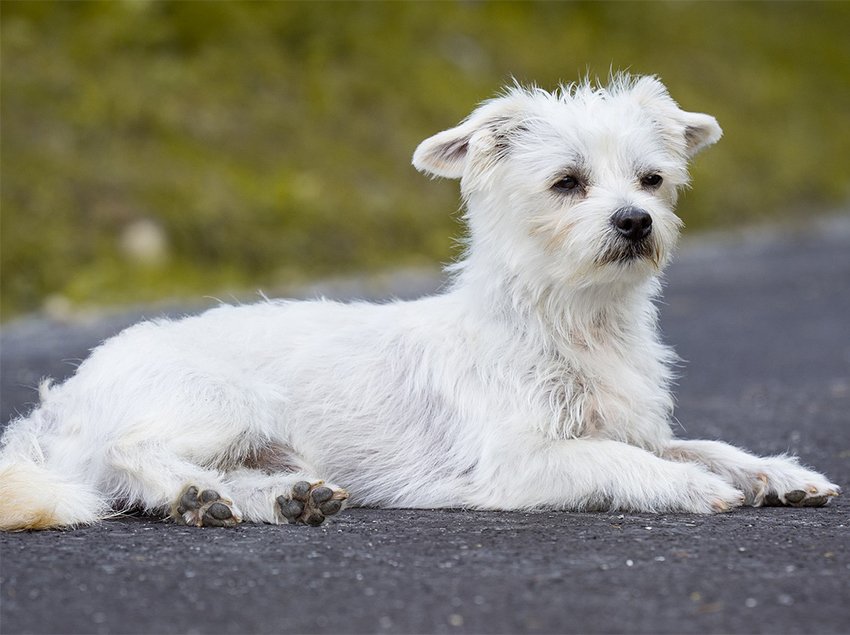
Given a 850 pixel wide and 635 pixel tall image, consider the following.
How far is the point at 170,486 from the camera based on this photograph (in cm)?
511

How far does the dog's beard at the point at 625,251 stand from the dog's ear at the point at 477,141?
87 centimetres

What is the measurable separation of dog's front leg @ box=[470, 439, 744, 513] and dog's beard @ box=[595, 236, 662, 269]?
2.78 ft

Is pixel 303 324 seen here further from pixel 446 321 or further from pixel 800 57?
pixel 800 57

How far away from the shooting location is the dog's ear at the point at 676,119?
243 inches

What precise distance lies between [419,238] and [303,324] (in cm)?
1261

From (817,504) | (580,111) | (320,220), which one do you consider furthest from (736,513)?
(320,220)

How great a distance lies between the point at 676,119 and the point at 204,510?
3.20 metres

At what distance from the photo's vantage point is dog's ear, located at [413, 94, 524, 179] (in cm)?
591

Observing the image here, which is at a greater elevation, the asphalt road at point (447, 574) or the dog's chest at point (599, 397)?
the dog's chest at point (599, 397)

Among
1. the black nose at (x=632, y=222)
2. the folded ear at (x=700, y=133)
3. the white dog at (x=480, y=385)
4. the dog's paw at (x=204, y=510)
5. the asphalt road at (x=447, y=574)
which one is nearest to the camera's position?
the asphalt road at (x=447, y=574)

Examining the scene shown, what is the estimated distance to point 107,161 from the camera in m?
16.5

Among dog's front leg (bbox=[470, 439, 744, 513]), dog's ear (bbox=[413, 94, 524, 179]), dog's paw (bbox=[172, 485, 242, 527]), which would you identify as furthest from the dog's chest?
dog's paw (bbox=[172, 485, 242, 527])

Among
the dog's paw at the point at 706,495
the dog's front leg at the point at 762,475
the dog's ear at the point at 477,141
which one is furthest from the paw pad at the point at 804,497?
the dog's ear at the point at 477,141

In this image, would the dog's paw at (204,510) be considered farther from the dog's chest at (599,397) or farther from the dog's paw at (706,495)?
the dog's paw at (706,495)
